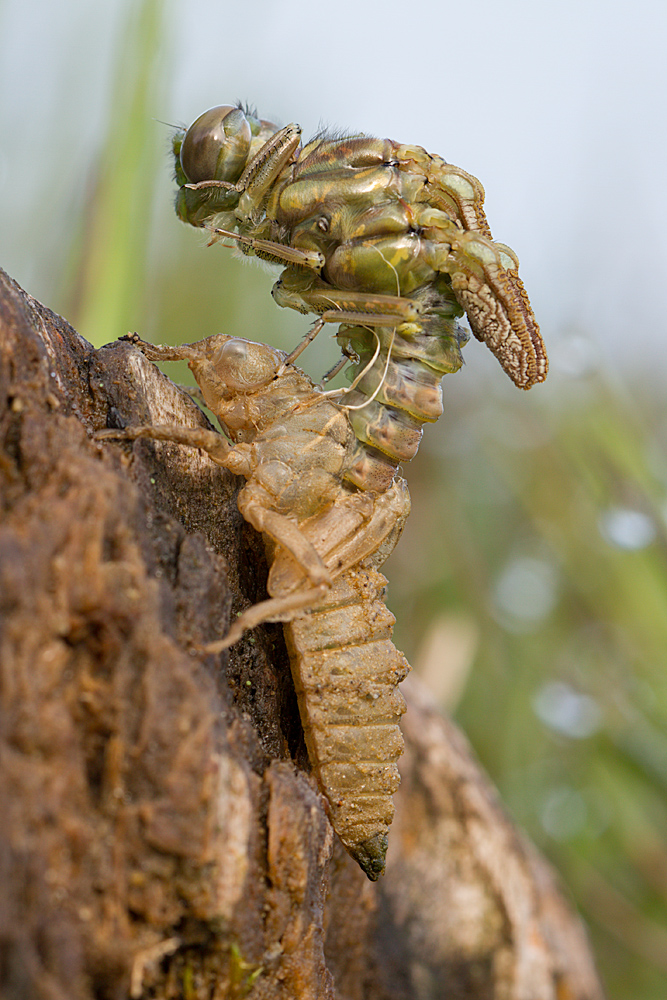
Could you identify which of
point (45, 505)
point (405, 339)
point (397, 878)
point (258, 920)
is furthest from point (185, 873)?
point (397, 878)

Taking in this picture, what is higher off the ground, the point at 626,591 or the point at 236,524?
the point at 236,524

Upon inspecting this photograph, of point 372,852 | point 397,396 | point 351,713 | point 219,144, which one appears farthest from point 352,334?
point 372,852

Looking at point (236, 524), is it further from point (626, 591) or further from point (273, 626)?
point (626, 591)

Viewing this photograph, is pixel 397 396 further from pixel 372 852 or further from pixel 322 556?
pixel 372 852

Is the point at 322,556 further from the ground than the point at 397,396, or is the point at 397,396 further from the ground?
the point at 397,396

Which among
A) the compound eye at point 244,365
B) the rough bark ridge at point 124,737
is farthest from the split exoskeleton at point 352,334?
the rough bark ridge at point 124,737

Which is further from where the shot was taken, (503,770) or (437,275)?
(503,770)

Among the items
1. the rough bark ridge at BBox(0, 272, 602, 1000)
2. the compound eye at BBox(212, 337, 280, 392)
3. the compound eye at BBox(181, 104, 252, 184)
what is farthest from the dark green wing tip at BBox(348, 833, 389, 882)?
the compound eye at BBox(181, 104, 252, 184)

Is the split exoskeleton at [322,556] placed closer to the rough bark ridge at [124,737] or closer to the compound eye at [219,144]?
the rough bark ridge at [124,737]
